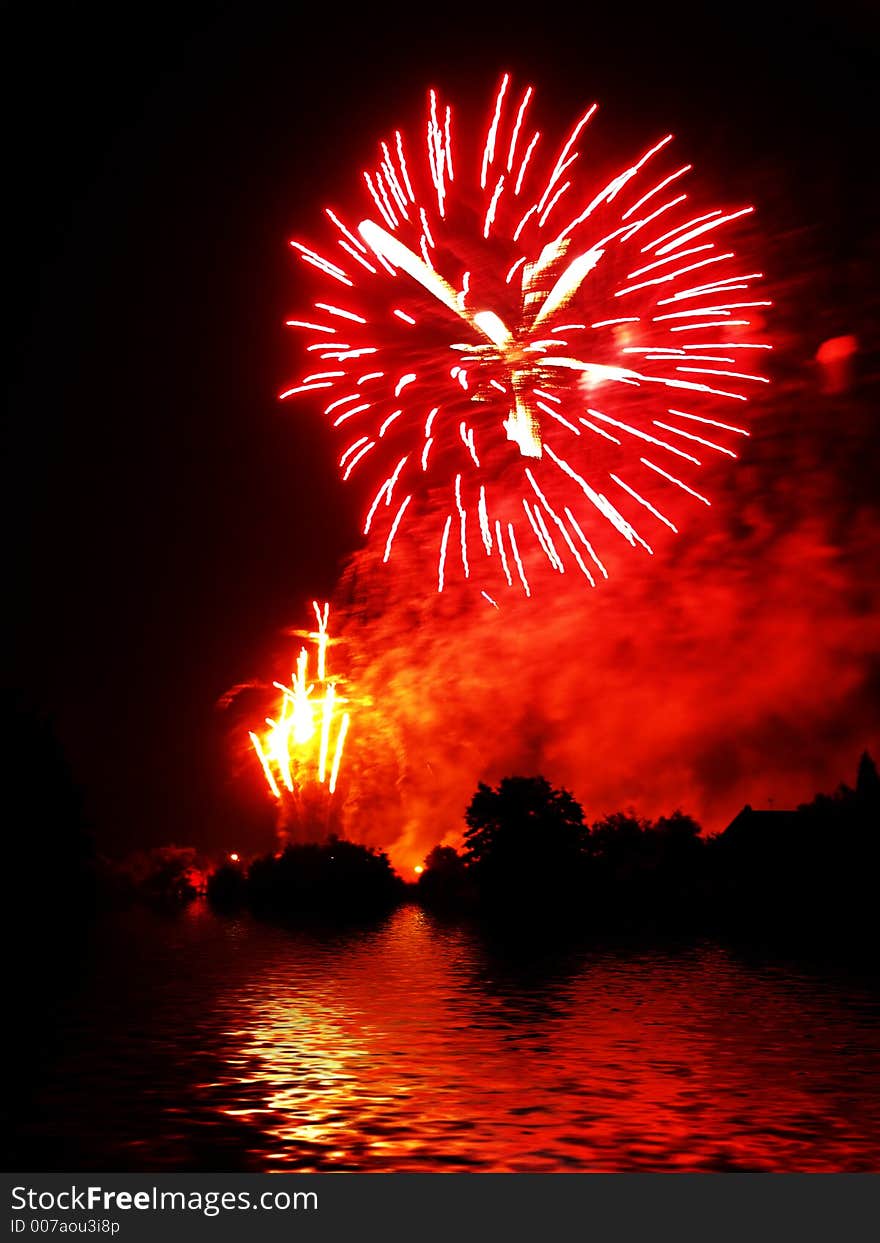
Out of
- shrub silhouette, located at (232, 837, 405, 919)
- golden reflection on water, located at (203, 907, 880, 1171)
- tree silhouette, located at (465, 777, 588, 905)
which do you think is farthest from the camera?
shrub silhouette, located at (232, 837, 405, 919)

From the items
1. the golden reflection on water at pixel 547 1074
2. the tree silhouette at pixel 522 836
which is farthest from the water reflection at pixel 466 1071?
the tree silhouette at pixel 522 836

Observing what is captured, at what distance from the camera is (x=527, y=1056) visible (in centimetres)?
2627

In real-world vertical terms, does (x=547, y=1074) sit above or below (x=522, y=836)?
below

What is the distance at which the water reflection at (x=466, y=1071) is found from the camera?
690 inches

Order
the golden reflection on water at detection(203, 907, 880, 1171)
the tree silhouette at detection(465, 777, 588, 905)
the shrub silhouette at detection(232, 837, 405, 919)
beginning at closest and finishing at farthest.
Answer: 1. the golden reflection on water at detection(203, 907, 880, 1171)
2. the tree silhouette at detection(465, 777, 588, 905)
3. the shrub silhouette at detection(232, 837, 405, 919)

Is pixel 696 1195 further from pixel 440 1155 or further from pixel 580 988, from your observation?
pixel 580 988

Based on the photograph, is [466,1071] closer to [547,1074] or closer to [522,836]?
[547,1074]

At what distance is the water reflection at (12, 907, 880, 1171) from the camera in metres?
17.5

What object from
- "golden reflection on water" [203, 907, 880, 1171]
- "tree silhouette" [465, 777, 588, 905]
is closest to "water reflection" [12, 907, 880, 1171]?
"golden reflection on water" [203, 907, 880, 1171]

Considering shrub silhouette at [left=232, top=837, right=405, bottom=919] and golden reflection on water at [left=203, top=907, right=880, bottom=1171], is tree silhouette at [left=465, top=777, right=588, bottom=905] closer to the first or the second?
shrub silhouette at [left=232, top=837, right=405, bottom=919]

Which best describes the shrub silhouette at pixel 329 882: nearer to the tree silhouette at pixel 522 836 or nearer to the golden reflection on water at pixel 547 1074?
the tree silhouette at pixel 522 836

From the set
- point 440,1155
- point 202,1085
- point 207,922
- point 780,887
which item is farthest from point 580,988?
point 207,922

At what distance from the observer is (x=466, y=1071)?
79.7 feet

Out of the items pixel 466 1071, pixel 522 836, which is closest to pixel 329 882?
pixel 522 836
